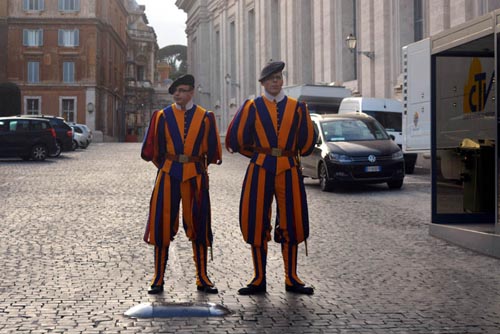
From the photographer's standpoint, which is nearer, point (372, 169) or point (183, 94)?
point (183, 94)

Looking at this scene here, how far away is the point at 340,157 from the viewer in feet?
55.6

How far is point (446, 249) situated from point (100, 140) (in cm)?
5914

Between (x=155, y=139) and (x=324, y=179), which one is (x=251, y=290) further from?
(x=324, y=179)

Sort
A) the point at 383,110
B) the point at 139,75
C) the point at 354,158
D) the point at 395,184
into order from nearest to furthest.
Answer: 1. the point at 354,158
2. the point at 395,184
3. the point at 383,110
4. the point at 139,75

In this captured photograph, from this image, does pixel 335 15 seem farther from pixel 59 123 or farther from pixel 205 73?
pixel 205 73

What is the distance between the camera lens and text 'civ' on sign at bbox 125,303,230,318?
5746mm

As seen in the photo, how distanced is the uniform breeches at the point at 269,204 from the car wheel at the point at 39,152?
24776 mm

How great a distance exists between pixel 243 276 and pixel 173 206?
4.31 ft

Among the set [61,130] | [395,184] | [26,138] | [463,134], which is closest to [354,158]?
[395,184]

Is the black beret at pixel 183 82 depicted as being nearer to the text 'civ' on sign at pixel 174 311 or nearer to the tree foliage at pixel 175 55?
the text 'civ' on sign at pixel 174 311

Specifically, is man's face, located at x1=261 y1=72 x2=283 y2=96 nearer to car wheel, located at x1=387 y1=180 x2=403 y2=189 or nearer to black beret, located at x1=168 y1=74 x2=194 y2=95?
black beret, located at x1=168 y1=74 x2=194 y2=95

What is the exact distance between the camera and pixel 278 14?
2148 inches

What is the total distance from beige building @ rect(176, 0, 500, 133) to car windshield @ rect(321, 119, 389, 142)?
8.71 meters

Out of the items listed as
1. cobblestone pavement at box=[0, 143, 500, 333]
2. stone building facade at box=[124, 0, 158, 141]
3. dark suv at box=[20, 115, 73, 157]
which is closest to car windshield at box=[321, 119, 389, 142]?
cobblestone pavement at box=[0, 143, 500, 333]
